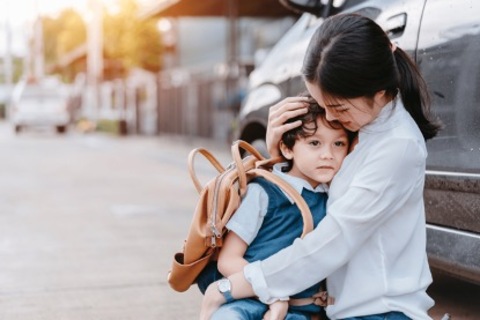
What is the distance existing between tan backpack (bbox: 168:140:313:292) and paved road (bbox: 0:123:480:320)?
5.06ft

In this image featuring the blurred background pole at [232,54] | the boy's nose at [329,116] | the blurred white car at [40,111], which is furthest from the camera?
the blurred white car at [40,111]

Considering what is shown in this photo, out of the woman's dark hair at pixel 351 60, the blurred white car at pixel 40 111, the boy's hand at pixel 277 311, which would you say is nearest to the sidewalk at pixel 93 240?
the boy's hand at pixel 277 311

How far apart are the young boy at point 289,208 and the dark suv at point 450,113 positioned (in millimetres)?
1032

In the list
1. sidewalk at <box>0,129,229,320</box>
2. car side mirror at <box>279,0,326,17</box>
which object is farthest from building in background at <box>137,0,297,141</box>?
car side mirror at <box>279,0,326,17</box>

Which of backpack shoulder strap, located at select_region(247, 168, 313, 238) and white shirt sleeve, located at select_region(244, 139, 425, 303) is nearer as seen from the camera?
white shirt sleeve, located at select_region(244, 139, 425, 303)

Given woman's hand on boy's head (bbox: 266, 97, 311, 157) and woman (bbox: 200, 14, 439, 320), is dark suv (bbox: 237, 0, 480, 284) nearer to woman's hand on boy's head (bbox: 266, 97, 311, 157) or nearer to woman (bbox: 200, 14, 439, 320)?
woman (bbox: 200, 14, 439, 320)

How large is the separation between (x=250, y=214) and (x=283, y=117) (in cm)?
30

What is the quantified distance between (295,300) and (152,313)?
5.68 ft

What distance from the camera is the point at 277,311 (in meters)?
2.35

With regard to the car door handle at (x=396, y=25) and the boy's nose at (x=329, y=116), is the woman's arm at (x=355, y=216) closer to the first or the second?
the boy's nose at (x=329, y=116)

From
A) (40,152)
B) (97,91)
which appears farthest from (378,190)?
(97,91)

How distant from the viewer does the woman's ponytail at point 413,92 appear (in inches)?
93.8

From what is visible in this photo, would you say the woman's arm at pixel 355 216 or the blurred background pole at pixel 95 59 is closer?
the woman's arm at pixel 355 216

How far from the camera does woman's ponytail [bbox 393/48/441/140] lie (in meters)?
2.38
